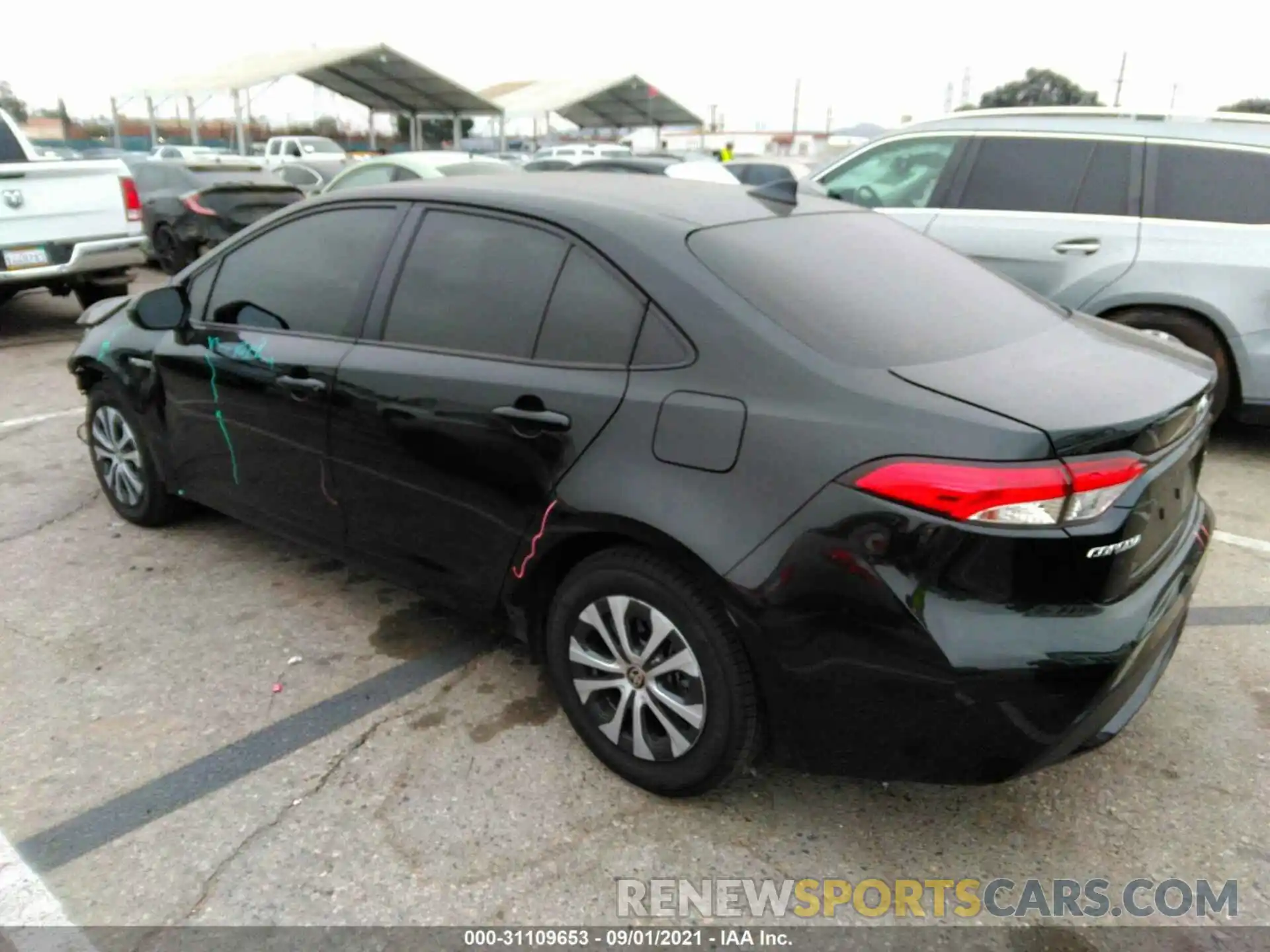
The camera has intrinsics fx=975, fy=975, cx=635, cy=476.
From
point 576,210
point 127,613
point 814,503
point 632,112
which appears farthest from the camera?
→ point 632,112

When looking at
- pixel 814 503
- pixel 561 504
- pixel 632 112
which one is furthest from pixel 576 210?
pixel 632 112

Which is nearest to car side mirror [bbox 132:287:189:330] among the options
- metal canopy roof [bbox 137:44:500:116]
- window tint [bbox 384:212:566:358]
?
window tint [bbox 384:212:566:358]

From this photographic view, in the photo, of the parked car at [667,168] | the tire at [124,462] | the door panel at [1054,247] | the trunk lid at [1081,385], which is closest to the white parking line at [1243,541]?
the door panel at [1054,247]

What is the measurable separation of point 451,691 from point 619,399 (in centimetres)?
126

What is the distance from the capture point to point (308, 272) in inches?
136

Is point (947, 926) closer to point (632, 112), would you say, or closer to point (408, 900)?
point (408, 900)

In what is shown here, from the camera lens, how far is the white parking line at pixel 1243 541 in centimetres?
438

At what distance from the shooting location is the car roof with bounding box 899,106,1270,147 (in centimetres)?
550

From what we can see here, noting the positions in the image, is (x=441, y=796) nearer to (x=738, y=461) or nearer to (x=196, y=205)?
(x=738, y=461)

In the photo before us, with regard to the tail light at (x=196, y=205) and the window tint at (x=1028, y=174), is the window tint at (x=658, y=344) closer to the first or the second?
the window tint at (x=1028, y=174)

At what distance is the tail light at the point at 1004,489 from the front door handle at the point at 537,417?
88 cm

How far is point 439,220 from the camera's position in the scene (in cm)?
311

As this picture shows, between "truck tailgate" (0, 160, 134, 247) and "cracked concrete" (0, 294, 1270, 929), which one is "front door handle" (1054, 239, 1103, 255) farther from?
"truck tailgate" (0, 160, 134, 247)

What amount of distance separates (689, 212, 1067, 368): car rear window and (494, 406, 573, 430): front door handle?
1.85ft
